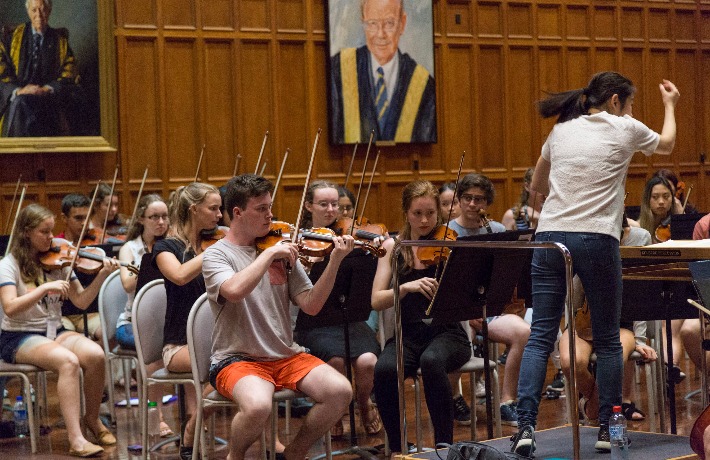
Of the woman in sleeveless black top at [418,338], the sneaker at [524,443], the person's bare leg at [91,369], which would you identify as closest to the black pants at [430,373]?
the woman in sleeveless black top at [418,338]

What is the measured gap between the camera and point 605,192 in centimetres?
361

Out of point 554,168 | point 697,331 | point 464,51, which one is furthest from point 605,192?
point 464,51

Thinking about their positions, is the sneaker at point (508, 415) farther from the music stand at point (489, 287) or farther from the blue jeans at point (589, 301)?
the blue jeans at point (589, 301)

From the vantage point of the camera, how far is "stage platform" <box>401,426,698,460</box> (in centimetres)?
344

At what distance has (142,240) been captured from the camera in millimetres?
6074

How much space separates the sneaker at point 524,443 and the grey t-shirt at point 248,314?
107cm

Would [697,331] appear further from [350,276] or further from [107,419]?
[107,419]

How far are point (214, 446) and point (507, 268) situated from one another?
1881mm

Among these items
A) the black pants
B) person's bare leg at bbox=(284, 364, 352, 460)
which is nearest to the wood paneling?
the black pants

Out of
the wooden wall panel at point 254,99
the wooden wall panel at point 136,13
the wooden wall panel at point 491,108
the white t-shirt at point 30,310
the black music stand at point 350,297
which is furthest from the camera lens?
the wooden wall panel at point 491,108

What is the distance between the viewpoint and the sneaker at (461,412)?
5.44 meters

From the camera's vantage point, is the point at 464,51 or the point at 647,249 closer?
the point at 647,249

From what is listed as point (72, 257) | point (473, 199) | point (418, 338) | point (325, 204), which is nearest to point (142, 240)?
point (72, 257)

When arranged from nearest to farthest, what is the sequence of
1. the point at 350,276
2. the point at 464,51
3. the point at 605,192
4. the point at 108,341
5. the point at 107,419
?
the point at 605,192 → the point at 350,276 → the point at 108,341 → the point at 107,419 → the point at 464,51
